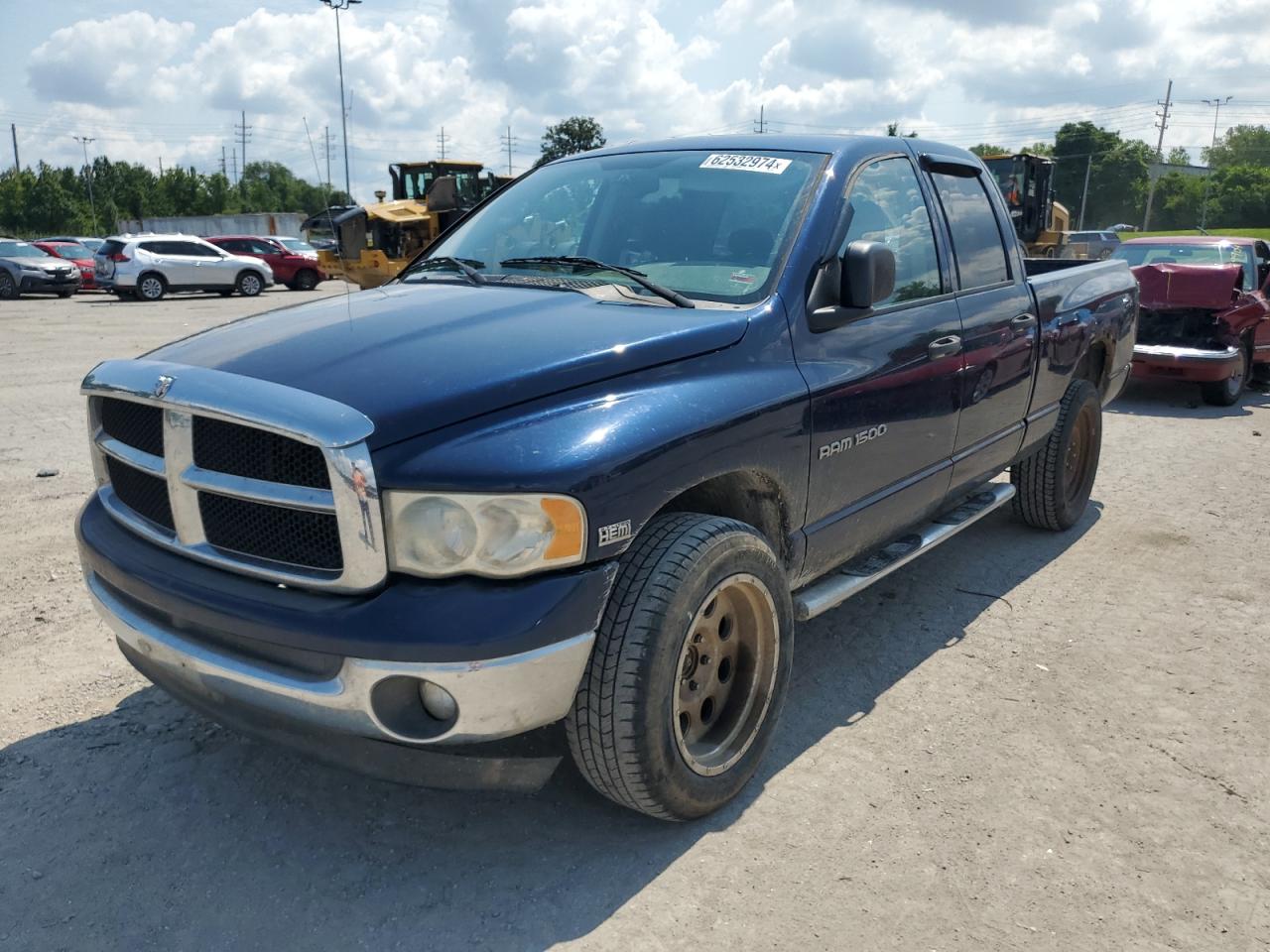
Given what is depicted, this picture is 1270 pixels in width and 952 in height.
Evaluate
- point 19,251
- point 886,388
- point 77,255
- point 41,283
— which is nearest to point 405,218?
point 41,283

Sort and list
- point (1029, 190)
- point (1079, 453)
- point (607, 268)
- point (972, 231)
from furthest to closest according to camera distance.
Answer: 1. point (1029, 190)
2. point (1079, 453)
3. point (972, 231)
4. point (607, 268)

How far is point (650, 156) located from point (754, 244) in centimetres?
82

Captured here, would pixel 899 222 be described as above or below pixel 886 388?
above

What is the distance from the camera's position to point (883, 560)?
12.6 ft

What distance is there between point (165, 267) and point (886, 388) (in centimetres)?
2433

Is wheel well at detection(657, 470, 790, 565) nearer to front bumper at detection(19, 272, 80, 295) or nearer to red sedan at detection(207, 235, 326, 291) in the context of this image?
red sedan at detection(207, 235, 326, 291)

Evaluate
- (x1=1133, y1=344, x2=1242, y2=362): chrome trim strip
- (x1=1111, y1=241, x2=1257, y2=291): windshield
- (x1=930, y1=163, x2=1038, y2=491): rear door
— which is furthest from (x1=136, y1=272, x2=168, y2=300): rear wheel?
(x1=930, y1=163, x2=1038, y2=491): rear door

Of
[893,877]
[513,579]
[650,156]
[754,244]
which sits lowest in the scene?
[893,877]

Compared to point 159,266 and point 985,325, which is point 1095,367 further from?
point 159,266

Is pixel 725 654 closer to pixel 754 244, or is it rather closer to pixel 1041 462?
pixel 754 244

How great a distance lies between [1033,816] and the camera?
9.57 feet

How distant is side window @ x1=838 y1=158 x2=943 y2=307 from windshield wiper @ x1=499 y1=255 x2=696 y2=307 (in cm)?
71

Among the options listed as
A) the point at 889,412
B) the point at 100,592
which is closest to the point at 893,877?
the point at 889,412

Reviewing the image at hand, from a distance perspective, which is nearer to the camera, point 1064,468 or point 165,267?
point 1064,468
